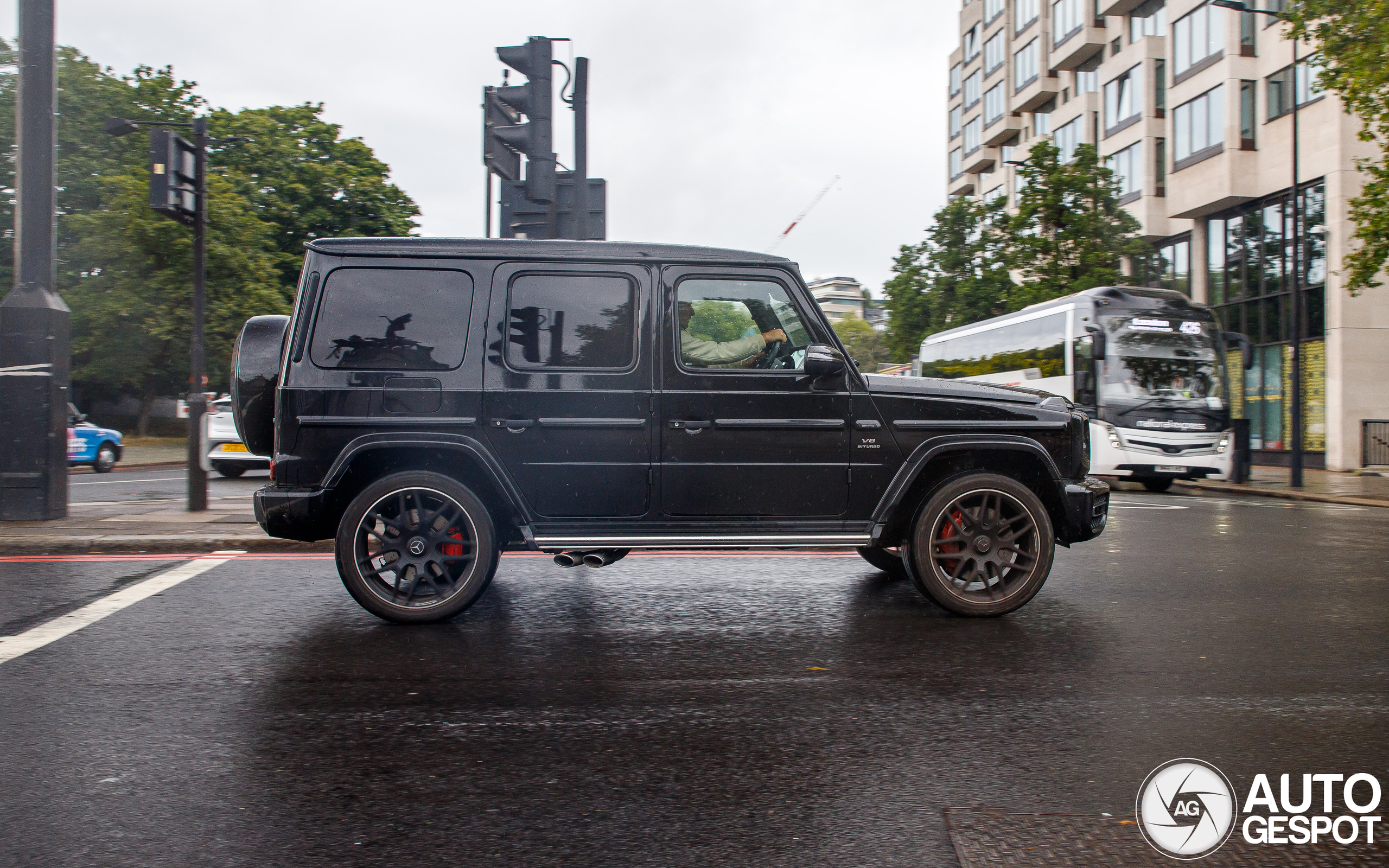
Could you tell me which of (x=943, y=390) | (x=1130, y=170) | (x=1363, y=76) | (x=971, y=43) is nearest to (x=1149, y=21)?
(x=1130, y=170)

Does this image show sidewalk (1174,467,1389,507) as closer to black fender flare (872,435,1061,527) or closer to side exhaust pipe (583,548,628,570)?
black fender flare (872,435,1061,527)

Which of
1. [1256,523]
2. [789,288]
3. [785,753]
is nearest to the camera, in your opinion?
[785,753]

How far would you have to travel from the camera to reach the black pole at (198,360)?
10.9m

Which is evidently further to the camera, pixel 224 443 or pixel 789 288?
pixel 224 443

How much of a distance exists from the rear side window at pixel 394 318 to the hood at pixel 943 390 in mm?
2297

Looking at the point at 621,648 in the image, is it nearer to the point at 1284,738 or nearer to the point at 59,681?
the point at 59,681

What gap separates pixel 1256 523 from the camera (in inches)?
442

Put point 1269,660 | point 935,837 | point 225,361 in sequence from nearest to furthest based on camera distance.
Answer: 1. point 935,837
2. point 1269,660
3. point 225,361

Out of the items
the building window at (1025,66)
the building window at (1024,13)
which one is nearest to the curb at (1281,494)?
the building window at (1025,66)

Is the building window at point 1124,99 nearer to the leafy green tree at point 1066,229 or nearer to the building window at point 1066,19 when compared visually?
the building window at point 1066,19

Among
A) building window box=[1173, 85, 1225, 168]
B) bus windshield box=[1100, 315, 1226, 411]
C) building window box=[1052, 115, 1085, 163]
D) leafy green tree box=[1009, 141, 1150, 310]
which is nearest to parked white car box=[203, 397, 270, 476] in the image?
bus windshield box=[1100, 315, 1226, 411]

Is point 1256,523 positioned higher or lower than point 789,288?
lower

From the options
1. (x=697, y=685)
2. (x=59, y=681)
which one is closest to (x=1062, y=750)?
(x=697, y=685)

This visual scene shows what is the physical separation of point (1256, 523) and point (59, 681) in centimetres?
1121
